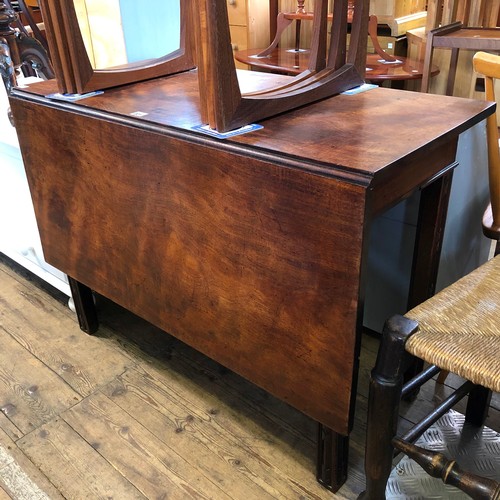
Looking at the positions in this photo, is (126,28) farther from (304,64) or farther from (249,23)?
(249,23)

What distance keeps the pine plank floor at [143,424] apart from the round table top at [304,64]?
5.15ft

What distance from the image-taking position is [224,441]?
1264 millimetres

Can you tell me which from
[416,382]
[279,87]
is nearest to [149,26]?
[279,87]

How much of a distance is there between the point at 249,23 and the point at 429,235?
8.62 feet

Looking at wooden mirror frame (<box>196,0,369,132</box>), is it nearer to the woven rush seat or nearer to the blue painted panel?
the woven rush seat

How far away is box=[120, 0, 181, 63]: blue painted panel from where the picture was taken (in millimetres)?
1857

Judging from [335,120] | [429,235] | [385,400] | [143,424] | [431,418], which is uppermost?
[335,120]

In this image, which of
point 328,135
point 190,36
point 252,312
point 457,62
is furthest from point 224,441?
point 457,62

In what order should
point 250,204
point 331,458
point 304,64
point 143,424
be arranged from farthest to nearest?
point 304,64 → point 143,424 → point 331,458 → point 250,204

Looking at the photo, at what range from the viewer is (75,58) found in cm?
121

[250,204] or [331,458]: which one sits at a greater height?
[250,204]

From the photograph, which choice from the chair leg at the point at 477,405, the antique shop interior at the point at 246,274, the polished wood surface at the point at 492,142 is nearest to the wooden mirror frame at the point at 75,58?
the antique shop interior at the point at 246,274

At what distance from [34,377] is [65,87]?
785 millimetres

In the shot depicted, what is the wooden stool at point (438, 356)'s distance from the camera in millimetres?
769
